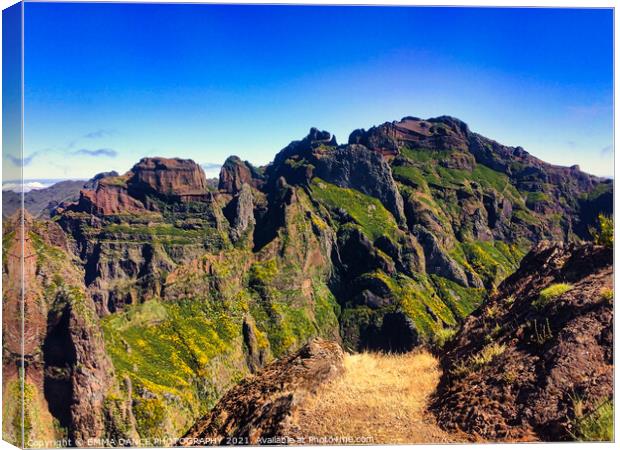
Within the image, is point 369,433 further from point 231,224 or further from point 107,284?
point 231,224

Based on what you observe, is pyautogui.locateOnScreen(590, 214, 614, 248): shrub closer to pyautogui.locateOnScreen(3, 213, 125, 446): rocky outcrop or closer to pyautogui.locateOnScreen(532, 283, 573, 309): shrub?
pyautogui.locateOnScreen(532, 283, 573, 309): shrub

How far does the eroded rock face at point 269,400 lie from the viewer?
11.5 meters

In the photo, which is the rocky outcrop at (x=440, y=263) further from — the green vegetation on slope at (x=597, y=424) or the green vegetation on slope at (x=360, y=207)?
the green vegetation on slope at (x=597, y=424)

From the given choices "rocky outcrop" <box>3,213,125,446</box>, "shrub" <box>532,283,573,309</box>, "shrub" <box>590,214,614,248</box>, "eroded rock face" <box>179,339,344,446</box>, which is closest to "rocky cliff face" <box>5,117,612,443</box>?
"rocky outcrop" <box>3,213,125,446</box>

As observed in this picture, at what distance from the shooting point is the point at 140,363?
66250 millimetres

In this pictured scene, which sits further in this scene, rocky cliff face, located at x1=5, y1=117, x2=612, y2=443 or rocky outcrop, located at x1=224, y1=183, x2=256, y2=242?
rocky outcrop, located at x1=224, y1=183, x2=256, y2=242

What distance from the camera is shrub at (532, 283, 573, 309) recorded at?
40.4 ft

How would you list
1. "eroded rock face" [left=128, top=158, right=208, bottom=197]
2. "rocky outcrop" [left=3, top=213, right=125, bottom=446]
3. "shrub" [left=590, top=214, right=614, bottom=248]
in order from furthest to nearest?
"eroded rock face" [left=128, top=158, right=208, bottom=197] < "rocky outcrop" [left=3, top=213, right=125, bottom=446] < "shrub" [left=590, top=214, right=614, bottom=248]

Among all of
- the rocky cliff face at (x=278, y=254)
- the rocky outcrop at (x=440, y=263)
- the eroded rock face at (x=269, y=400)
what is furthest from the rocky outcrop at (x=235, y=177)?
the eroded rock face at (x=269, y=400)

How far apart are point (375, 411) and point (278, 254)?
10242cm

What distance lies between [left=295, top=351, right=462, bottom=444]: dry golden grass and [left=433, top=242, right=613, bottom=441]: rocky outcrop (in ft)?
1.35

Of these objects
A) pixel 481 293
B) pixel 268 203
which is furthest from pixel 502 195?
pixel 268 203

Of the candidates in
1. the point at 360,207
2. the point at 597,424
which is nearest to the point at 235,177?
the point at 360,207

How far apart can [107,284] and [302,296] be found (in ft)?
131
